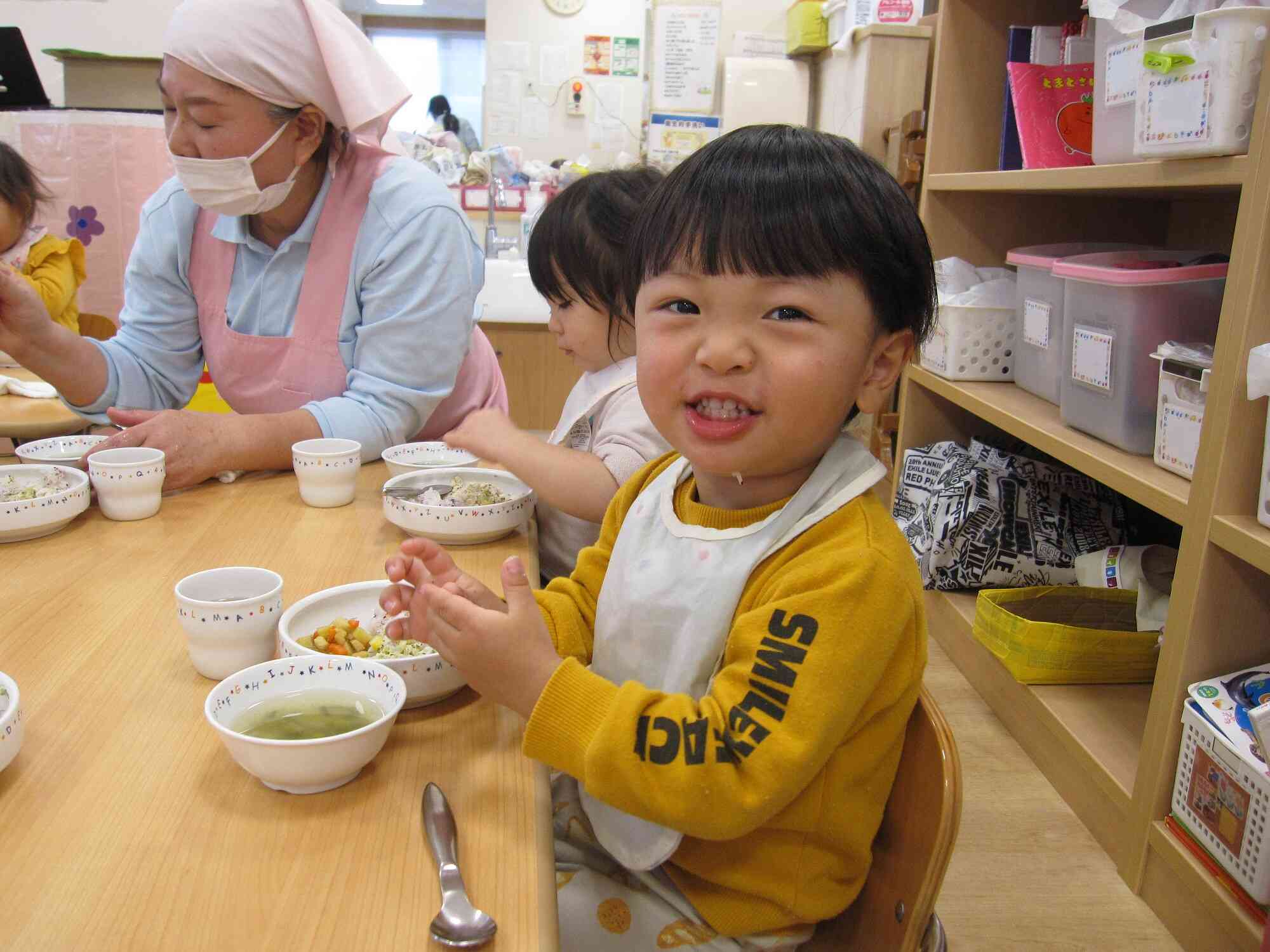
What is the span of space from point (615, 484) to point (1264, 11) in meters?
1.07

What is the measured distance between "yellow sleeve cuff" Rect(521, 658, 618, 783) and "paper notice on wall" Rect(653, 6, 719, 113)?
3806 millimetres

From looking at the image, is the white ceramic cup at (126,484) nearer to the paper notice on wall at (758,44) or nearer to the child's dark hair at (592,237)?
the child's dark hair at (592,237)

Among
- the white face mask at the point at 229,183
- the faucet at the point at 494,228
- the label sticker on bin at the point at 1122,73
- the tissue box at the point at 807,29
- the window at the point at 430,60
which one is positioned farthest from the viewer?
the window at the point at 430,60

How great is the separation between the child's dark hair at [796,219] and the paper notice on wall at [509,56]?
3.61m

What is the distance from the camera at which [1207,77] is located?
4.25 ft

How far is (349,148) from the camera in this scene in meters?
1.52

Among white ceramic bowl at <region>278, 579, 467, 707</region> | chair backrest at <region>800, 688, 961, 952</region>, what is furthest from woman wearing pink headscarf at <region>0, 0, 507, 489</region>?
chair backrest at <region>800, 688, 961, 952</region>

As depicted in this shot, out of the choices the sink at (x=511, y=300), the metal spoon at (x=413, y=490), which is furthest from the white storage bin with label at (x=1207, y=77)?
the sink at (x=511, y=300)

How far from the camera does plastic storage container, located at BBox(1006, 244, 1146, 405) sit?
200 centimetres

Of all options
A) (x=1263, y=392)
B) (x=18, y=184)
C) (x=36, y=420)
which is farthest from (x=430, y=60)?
(x=1263, y=392)

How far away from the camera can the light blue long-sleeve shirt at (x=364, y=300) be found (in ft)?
4.70

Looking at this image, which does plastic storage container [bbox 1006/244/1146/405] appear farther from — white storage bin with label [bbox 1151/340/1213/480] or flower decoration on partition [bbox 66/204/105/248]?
flower decoration on partition [bbox 66/204/105/248]

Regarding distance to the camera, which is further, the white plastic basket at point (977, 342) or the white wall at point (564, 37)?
the white wall at point (564, 37)

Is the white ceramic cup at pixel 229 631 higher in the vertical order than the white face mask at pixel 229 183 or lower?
lower
